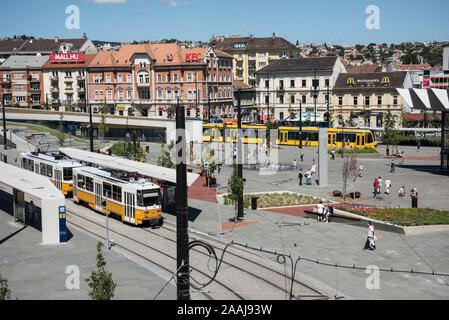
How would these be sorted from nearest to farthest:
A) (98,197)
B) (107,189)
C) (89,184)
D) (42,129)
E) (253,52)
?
1. (107,189)
2. (98,197)
3. (89,184)
4. (42,129)
5. (253,52)

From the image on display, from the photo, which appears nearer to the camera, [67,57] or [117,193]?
[117,193]

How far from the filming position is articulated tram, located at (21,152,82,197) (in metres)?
37.9

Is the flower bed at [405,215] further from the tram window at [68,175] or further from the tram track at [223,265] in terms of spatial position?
the tram window at [68,175]

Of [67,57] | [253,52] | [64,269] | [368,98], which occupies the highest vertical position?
[253,52]

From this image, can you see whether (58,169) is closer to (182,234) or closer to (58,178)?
(58,178)

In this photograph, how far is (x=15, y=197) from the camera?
103ft

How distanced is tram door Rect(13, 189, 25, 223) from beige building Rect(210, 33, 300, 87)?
3791 inches

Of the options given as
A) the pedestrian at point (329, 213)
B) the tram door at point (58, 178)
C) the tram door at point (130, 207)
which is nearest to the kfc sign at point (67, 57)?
the tram door at point (58, 178)

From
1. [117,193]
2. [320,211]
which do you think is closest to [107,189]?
[117,193]

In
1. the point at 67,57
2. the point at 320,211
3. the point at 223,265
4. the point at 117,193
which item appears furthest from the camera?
the point at 67,57

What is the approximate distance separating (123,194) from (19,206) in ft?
22.2

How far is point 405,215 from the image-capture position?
101 ft

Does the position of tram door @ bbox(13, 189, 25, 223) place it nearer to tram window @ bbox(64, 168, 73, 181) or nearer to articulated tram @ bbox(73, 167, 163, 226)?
articulated tram @ bbox(73, 167, 163, 226)
